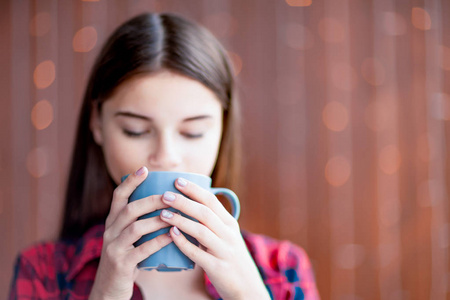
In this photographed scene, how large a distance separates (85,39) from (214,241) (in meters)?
1.20

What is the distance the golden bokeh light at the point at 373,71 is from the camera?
5.62 ft

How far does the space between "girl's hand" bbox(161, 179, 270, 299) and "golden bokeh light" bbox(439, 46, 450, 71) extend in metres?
1.37

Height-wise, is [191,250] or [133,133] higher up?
[133,133]

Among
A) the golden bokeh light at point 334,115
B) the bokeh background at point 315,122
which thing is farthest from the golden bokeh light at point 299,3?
the golden bokeh light at point 334,115

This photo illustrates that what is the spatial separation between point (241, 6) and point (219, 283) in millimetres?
A: 1223

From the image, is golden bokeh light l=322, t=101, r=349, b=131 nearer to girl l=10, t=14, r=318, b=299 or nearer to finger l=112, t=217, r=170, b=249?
girl l=10, t=14, r=318, b=299

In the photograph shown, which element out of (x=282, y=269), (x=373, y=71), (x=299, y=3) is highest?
(x=299, y=3)

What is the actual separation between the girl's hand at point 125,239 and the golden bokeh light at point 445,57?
4.88 ft

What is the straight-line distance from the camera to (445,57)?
1.72m

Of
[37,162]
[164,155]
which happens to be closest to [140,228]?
[164,155]

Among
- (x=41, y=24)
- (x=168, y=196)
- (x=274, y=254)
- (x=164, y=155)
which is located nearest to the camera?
(x=168, y=196)

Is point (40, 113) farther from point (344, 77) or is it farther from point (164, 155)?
point (344, 77)

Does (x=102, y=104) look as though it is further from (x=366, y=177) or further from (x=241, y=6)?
(x=366, y=177)

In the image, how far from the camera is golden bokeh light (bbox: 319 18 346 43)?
5.56ft
